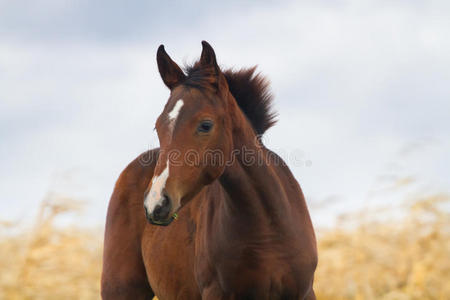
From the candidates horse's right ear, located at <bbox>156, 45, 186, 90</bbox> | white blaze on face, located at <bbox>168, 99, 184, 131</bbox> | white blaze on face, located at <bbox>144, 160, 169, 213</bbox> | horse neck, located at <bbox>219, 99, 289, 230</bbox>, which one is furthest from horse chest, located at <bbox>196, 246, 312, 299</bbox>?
horse's right ear, located at <bbox>156, 45, 186, 90</bbox>

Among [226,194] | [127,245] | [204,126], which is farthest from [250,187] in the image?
[127,245]

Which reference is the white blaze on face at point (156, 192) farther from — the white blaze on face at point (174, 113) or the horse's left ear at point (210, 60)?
the horse's left ear at point (210, 60)

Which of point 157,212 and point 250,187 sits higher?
point 250,187

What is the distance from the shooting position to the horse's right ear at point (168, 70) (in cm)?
373

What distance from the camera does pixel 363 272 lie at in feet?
14.7

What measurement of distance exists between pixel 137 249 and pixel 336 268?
5.90 feet

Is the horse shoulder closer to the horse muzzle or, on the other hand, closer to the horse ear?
the horse ear

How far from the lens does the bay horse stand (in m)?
3.24

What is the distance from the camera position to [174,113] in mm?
3305

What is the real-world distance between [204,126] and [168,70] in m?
0.65

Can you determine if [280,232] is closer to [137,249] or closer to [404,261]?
[404,261]

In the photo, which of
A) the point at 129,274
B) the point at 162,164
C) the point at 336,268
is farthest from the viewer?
the point at 129,274

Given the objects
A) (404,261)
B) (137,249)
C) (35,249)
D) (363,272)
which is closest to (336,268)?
(363,272)

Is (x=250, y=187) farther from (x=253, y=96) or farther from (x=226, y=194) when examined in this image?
(x=253, y=96)
